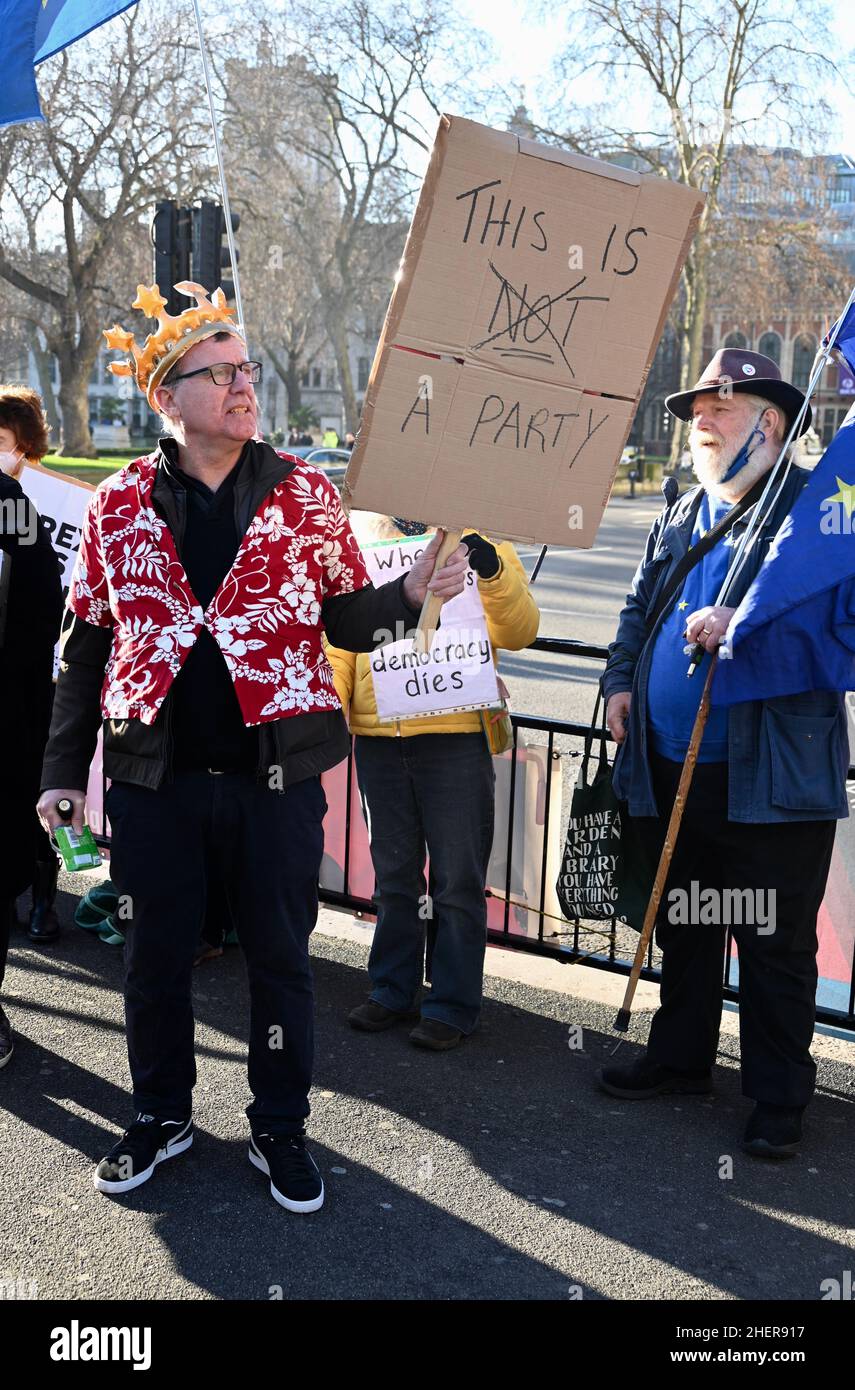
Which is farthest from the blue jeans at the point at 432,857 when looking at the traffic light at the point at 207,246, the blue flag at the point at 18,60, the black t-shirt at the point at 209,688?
the traffic light at the point at 207,246

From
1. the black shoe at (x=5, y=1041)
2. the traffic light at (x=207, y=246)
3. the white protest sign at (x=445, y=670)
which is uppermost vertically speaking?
the traffic light at (x=207, y=246)

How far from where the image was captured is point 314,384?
95.6 m

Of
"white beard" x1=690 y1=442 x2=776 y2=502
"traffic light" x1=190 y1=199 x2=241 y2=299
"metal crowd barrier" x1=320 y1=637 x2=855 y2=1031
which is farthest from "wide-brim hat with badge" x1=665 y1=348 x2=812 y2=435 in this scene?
"traffic light" x1=190 y1=199 x2=241 y2=299

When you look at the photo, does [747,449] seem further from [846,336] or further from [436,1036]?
[436,1036]

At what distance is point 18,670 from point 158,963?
1.20 metres

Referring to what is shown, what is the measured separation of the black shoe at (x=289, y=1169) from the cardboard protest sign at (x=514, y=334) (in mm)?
1602

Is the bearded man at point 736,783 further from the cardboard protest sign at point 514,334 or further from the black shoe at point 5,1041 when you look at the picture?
the black shoe at point 5,1041

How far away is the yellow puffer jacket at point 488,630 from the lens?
13.1 ft

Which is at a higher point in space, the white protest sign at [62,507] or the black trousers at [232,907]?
the white protest sign at [62,507]

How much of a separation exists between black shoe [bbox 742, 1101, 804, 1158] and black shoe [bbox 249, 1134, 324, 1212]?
1133 millimetres

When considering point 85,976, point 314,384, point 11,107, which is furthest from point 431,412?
point 314,384

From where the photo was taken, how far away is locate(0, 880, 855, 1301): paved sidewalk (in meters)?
3.02

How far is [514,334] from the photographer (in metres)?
2.94

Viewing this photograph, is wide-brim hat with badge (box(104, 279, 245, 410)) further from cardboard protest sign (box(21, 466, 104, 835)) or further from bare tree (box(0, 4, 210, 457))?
bare tree (box(0, 4, 210, 457))
